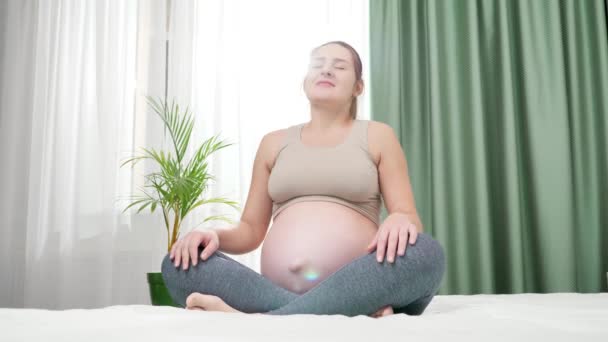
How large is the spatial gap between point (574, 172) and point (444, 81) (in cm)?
73

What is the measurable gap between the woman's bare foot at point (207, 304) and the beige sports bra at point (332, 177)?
0.45 m

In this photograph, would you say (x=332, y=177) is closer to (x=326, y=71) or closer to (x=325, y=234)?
(x=325, y=234)

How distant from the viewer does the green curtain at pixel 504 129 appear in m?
2.45

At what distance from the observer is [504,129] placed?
99.0 inches

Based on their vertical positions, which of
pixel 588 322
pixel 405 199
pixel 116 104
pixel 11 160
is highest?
pixel 116 104

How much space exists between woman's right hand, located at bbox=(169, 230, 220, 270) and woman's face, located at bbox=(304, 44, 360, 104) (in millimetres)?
564

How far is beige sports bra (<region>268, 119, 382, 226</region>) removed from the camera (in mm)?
1375

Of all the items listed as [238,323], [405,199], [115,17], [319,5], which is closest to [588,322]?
[238,323]

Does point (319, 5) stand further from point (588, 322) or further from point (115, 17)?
point (588, 322)

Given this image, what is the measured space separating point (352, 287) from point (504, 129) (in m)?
1.82

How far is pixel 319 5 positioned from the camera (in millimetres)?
2701

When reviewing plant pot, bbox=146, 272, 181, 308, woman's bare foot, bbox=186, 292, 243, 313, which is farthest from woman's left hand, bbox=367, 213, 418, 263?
plant pot, bbox=146, 272, 181, 308

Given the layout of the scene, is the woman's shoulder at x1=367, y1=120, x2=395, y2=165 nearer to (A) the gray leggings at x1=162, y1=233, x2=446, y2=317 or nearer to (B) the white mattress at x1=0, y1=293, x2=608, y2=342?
(A) the gray leggings at x1=162, y1=233, x2=446, y2=317

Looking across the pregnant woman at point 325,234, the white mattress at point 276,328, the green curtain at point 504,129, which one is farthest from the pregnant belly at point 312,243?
the green curtain at point 504,129
